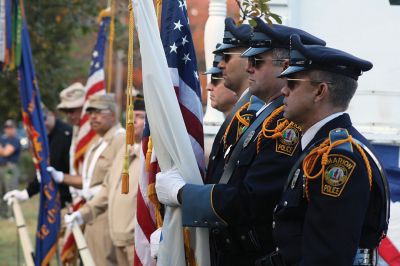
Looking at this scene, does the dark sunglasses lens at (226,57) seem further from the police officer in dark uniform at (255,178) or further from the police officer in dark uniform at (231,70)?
the police officer in dark uniform at (255,178)

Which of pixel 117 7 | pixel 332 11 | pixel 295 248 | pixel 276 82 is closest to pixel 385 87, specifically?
pixel 332 11

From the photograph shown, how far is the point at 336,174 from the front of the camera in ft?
13.6

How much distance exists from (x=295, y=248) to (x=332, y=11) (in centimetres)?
275

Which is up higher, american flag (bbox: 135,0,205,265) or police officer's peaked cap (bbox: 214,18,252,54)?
police officer's peaked cap (bbox: 214,18,252,54)

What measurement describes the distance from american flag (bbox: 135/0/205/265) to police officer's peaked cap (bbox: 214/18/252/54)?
200mm

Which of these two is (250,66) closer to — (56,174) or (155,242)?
(155,242)

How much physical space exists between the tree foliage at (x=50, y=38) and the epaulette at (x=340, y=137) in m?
12.3

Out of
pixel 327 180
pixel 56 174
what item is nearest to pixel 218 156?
pixel 327 180

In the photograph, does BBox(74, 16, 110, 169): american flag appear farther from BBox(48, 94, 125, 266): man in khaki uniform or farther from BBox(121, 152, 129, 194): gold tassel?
BBox(121, 152, 129, 194): gold tassel

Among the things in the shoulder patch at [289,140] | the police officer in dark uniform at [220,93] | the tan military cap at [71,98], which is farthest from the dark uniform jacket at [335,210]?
the tan military cap at [71,98]

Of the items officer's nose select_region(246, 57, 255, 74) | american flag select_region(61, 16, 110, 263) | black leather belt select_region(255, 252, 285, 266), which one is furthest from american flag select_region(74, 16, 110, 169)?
black leather belt select_region(255, 252, 285, 266)

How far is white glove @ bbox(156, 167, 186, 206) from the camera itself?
5250 millimetres

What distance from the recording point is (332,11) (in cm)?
679

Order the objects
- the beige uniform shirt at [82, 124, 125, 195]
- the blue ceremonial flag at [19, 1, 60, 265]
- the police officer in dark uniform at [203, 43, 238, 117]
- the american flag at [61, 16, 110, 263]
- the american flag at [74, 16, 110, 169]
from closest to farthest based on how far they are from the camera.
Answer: the police officer in dark uniform at [203, 43, 238, 117], the beige uniform shirt at [82, 124, 125, 195], the blue ceremonial flag at [19, 1, 60, 265], the american flag at [61, 16, 110, 263], the american flag at [74, 16, 110, 169]
